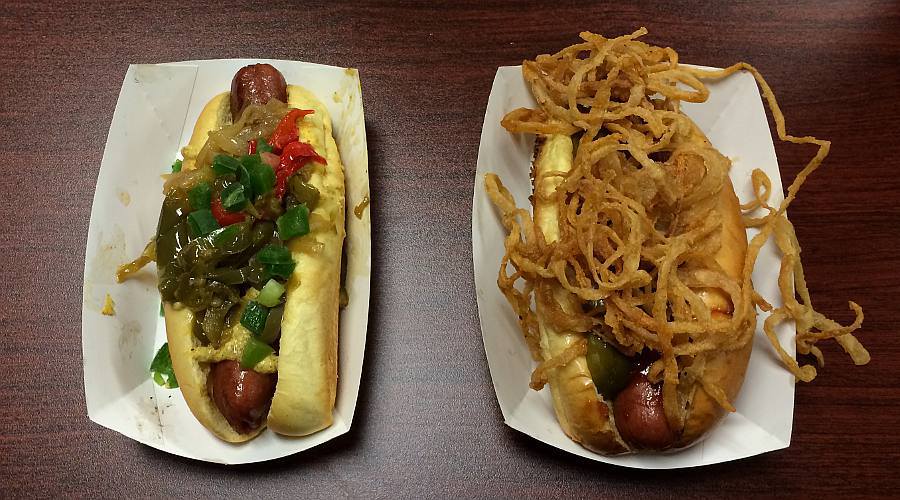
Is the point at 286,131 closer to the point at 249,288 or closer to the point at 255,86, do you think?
the point at 255,86

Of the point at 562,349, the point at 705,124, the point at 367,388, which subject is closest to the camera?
the point at 562,349

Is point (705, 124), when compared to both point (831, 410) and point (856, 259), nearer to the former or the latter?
point (856, 259)

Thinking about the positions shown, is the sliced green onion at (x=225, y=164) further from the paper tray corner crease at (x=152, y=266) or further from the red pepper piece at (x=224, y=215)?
the paper tray corner crease at (x=152, y=266)

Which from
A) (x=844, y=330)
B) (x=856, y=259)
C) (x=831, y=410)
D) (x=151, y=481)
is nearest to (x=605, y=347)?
(x=844, y=330)

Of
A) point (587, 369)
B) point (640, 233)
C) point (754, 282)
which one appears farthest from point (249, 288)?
point (754, 282)

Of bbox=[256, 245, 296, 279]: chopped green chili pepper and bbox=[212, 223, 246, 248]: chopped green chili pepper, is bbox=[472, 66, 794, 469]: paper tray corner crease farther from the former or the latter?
bbox=[212, 223, 246, 248]: chopped green chili pepper

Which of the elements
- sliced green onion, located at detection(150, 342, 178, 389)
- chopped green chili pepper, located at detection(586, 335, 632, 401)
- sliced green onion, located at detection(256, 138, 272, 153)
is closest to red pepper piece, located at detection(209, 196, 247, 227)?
sliced green onion, located at detection(256, 138, 272, 153)
